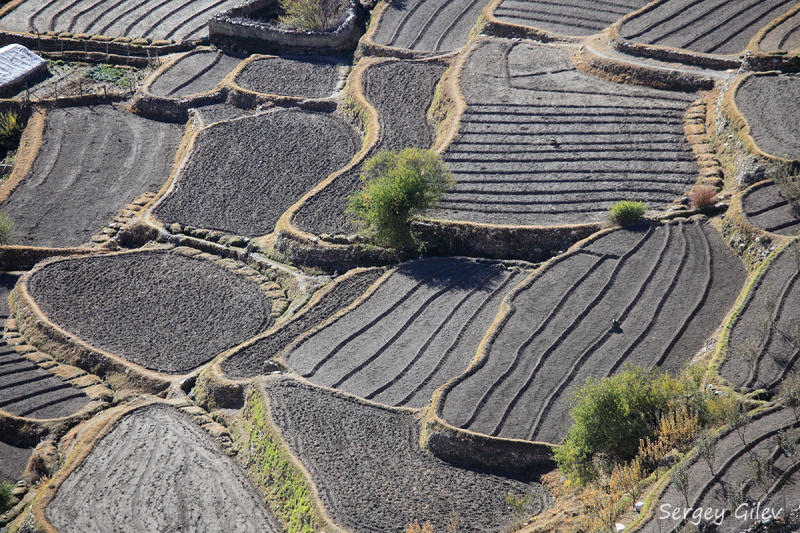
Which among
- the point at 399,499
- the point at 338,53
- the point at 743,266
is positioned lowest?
the point at 399,499

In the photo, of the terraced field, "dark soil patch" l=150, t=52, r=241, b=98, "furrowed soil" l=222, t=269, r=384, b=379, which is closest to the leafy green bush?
"furrowed soil" l=222, t=269, r=384, b=379

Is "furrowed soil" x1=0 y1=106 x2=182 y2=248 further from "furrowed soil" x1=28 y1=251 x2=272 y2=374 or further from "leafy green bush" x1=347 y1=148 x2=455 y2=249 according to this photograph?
"leafy green bush" x1=347 y1=148 x2=455 y2=249

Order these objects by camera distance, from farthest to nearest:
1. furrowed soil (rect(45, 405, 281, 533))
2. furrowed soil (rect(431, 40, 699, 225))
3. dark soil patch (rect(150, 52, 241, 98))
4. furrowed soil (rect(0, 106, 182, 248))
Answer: dark soil patch (rect(150, 52, 241, 98)) < furrowed soil (rect(0, 106, 182, 248)) < furrowed soil (rect(431, 40, 699, 225)) < furrowed soil (rect(45, 405, 281, 533))

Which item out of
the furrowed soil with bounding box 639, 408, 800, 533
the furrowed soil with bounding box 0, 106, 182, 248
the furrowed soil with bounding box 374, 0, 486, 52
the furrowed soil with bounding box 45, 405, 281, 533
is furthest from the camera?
the furrowed soil with bounding box 374, 0, 486, 52

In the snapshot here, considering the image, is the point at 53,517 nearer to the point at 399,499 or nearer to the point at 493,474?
the point at 399,499

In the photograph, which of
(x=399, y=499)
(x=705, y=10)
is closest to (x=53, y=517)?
(x=399, y=499)

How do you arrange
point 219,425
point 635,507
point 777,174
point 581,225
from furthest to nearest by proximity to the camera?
1. point 581,225
2. point 777,174
3. point 219,425
4. point 635,507

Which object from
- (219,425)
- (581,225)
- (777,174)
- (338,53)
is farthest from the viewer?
(338,53)
